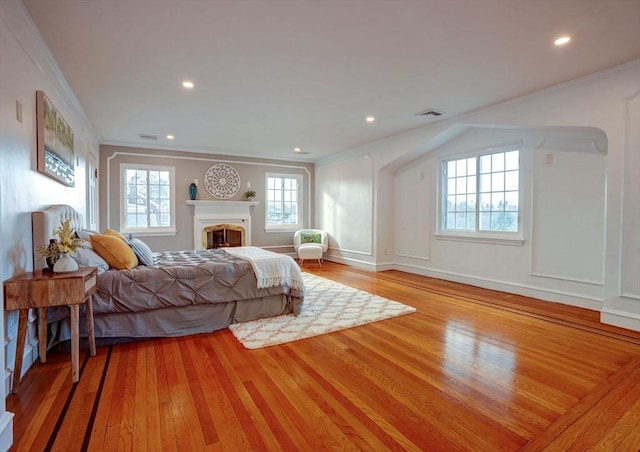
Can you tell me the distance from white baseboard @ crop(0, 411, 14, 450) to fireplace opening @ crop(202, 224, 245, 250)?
5725mm

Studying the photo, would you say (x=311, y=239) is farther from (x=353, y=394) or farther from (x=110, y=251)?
(x=353, y=394)

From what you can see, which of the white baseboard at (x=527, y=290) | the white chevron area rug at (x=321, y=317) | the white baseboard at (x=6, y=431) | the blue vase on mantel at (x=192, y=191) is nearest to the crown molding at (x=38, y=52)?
the white baseboard at (x=6, y=431)

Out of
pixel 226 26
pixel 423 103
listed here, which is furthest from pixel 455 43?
pixel 226 26

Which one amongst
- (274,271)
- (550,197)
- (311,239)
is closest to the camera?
(274,271)

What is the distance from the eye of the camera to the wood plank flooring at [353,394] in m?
1.67

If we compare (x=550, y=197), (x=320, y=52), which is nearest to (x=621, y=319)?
(x=550, y=197)

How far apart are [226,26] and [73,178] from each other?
2761 millimetres

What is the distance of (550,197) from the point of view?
425 cm

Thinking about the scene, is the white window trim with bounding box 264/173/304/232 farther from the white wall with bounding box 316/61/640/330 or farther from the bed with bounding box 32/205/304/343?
the bed with bounding box 32/205/304/343

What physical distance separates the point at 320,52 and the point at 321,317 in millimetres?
2666

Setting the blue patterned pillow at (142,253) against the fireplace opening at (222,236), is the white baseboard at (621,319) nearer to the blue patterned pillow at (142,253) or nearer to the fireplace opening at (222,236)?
the blue patterned pillow at (142,253)

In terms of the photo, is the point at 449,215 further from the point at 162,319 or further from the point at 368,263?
the point at 162,319

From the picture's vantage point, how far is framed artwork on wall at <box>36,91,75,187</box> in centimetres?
264

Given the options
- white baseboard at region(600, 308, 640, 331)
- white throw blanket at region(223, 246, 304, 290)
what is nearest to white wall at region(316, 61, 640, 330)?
white baseboard at region(600, 308, 640, 331)
